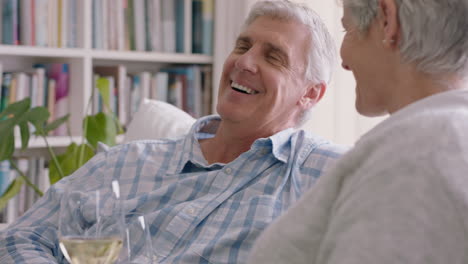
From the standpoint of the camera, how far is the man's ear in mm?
1877

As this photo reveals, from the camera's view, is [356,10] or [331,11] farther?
[331,11]

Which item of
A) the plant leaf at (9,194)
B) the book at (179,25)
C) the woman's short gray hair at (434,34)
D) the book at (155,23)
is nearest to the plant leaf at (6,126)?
the plant leaf at (9,194)

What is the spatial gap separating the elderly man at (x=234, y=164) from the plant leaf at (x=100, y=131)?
0.54 meters

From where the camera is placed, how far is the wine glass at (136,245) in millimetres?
1066

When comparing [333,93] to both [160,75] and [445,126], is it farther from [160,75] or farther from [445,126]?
[445,126]

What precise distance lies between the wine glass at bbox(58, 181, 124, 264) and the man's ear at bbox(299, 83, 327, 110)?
830mm

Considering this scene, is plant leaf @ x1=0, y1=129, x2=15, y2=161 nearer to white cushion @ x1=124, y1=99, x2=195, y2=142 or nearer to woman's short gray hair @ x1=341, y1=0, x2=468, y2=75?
white cushion @ x1=124, y1=99, x2=195, y2=142

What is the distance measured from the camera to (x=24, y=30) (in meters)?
2.88

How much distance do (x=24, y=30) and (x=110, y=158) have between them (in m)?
1.28

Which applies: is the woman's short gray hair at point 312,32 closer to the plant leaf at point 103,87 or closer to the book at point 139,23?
the plant leaf at point 103,87

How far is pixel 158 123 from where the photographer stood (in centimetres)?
222

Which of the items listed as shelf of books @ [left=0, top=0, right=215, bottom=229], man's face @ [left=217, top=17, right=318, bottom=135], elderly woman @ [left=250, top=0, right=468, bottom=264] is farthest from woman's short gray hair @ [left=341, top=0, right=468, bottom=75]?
shelf of books @ [left=0, top=0, right=215, bottom=229]

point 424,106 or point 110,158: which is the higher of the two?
point 424,106

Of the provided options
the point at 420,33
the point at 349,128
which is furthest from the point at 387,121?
the point at 349,128
